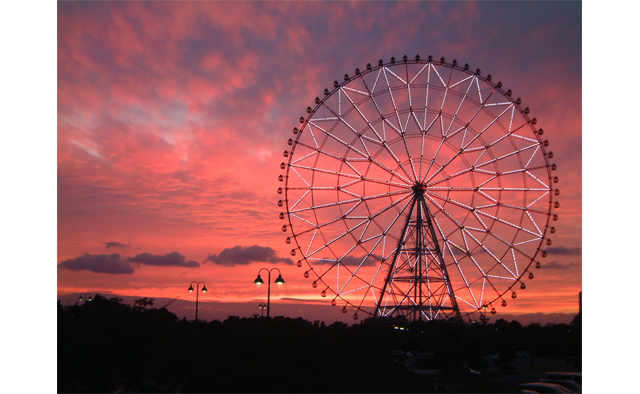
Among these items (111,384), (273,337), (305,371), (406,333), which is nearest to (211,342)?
(273,337)

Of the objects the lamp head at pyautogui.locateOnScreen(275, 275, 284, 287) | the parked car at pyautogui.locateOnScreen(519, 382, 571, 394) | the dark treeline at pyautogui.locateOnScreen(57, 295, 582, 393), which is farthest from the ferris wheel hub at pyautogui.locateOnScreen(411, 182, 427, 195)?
the dark treeline at pyautogui.locateOnScreen(57, 295, 582, 393)

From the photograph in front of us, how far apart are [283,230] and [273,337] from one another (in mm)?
15050

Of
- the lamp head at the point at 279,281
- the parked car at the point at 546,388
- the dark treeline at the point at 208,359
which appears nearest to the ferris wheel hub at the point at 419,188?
the lamp head at the point at 279,281

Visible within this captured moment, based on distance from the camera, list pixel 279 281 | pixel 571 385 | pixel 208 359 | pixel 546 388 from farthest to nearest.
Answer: pixel 279 281, pixel 571 385, pixel 546 388, pixel 208 359

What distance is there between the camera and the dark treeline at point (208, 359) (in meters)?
10.7

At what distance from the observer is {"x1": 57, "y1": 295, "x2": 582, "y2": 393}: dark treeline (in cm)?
1070

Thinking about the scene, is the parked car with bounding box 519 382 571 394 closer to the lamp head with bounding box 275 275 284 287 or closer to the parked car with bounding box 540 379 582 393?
the parked car with bounding box 540 379 582 393

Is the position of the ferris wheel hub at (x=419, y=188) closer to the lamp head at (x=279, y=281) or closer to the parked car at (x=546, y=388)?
the lamp head at (x=279, y=281)

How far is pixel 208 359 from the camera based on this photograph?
1140cm

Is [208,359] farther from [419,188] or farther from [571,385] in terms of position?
[419,188]

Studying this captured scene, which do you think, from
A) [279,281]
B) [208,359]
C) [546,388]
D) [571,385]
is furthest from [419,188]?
[208,359]

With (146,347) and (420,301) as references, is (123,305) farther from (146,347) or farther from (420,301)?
(420,301)

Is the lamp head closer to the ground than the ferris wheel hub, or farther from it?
closer to the ground

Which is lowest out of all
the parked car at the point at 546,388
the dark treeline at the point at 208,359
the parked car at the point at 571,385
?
the parked car at the point at 571,385
